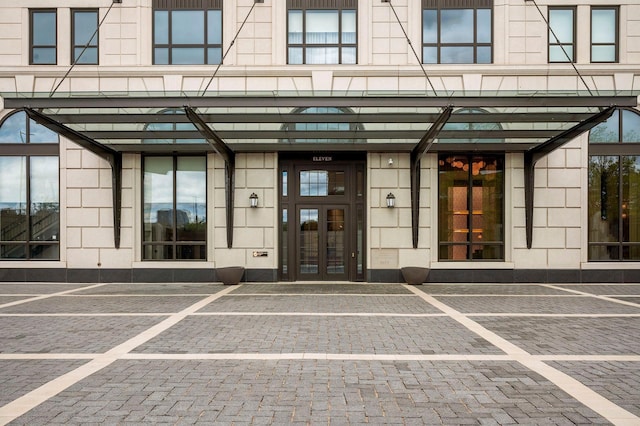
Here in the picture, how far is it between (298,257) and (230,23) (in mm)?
8598

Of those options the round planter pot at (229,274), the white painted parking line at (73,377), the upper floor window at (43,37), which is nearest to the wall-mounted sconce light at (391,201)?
the round planter pot at (229,274)

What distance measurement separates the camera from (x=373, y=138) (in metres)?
13.9

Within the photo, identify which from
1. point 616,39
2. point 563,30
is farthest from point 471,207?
point 616,39

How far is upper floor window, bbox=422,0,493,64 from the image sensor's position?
14977mm

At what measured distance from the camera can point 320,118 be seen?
461 inches

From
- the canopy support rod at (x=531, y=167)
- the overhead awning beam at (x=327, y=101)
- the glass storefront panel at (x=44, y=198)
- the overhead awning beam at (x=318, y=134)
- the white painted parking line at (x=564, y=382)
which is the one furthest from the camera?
the glass storefront panel at (x=44, y=198)

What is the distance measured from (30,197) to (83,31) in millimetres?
6221

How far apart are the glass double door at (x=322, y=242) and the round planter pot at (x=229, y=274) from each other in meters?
2.19

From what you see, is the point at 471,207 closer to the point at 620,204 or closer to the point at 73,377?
the point at 620,204

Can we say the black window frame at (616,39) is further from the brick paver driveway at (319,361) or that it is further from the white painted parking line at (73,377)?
the white painted parking line at (73,377)

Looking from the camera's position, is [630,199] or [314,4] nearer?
[630,199]

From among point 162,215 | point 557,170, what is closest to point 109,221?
point 162,215

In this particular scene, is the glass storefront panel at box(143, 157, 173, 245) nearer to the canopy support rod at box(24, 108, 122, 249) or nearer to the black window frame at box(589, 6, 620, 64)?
the canopy support rod at box(24, 108, 122, 249)

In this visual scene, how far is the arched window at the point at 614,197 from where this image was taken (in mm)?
14859
